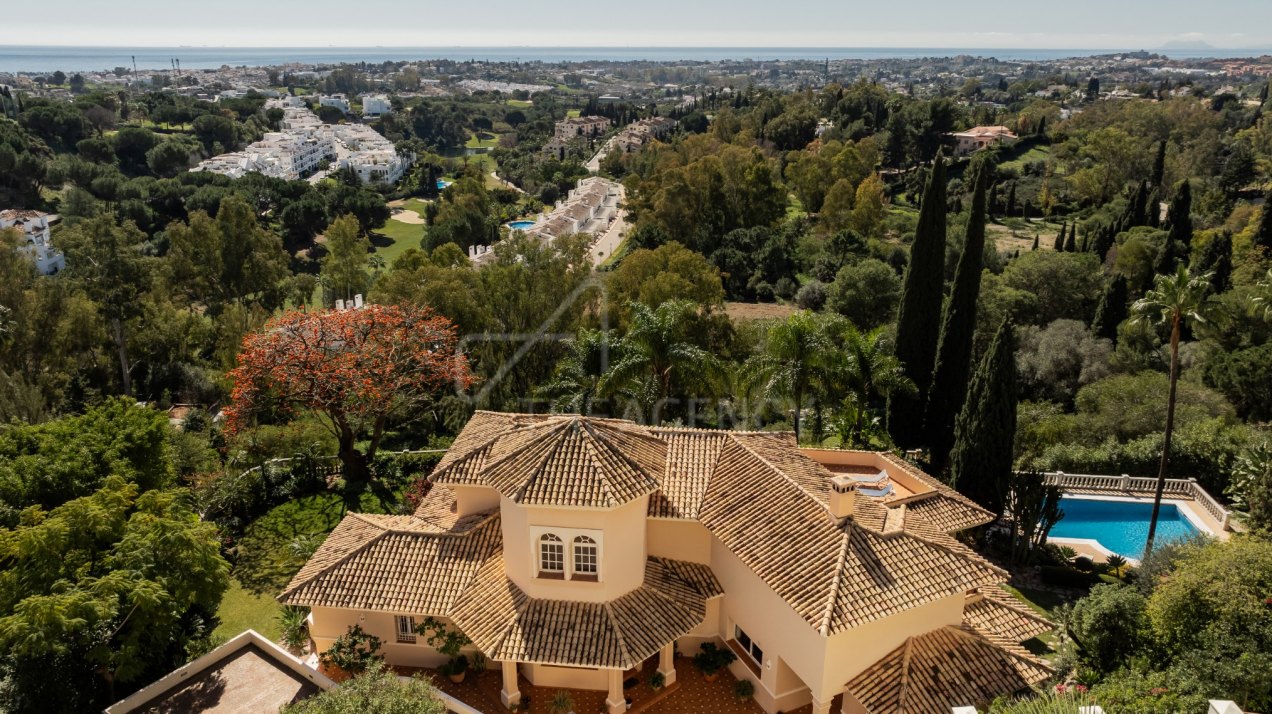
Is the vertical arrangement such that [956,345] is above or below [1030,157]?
below

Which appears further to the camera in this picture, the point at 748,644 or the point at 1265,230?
the point at 1265,230

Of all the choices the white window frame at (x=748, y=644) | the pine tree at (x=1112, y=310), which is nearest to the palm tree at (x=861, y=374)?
the white window frame at (x=748, y=644)

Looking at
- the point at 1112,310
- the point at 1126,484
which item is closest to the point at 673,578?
the point at 1126,484

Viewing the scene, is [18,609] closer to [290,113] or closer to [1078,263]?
[1078,263]

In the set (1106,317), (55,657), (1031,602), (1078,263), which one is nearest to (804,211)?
(1078,263)

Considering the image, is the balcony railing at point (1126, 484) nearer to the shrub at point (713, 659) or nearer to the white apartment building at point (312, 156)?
the shrub at point (713, 659)

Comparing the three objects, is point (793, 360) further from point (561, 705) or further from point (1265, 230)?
point (1265, 230)

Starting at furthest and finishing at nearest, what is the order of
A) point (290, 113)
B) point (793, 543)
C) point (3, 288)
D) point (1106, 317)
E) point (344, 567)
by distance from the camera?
1. point (290, 113)
2. point (1106, 317)
3. point (3, 288)
4. point (344, 567)
5. point (793, 543)
